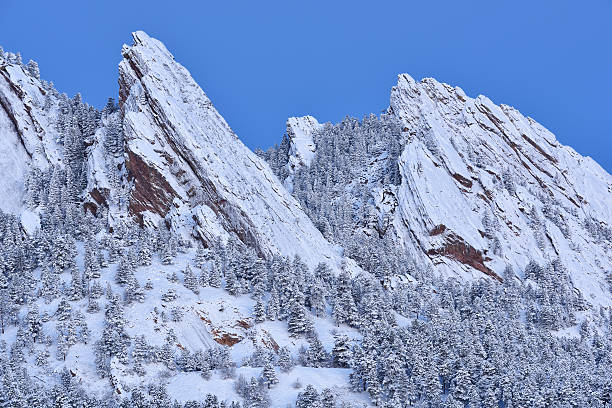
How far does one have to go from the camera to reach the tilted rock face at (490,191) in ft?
404

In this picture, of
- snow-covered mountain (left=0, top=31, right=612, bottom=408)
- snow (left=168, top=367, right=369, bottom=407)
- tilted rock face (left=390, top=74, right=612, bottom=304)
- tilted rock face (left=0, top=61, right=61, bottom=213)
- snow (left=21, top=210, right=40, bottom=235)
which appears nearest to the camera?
snow (left=168, top=367, right=369, bottom=407)

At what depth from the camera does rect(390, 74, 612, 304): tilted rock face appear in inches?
4847

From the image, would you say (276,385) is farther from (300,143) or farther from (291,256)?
(300,143)

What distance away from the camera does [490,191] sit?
13425 cm

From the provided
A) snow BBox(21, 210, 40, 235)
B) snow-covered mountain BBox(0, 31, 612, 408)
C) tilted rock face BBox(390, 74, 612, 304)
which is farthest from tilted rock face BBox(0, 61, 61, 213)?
tilted rock face BBox(390, 74, 612, 304)

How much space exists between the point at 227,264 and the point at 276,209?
2166 centimetres

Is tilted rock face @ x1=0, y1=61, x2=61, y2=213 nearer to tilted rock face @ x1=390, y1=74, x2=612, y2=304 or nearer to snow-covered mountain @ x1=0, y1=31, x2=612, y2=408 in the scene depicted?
snow-covered mountain @ x1=0, y1=31, x2=612, y2=408

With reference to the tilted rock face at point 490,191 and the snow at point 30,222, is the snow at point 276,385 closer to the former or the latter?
the snow at point 30,222

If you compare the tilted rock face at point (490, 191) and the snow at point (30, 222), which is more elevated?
the tilted rock face at point (490, 191)

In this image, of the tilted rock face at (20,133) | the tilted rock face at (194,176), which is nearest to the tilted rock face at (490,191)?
the tilted rock face at (194,176)

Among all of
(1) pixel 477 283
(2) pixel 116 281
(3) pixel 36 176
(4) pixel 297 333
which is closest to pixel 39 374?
(2) pixel 116 281

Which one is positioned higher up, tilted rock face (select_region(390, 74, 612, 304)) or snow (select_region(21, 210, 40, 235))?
tilted rock face (select_region(390, 74, 612, 304))

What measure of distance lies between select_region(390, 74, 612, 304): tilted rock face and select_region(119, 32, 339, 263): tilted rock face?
23.0 metres

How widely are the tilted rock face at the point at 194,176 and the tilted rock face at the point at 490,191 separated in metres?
23.0
